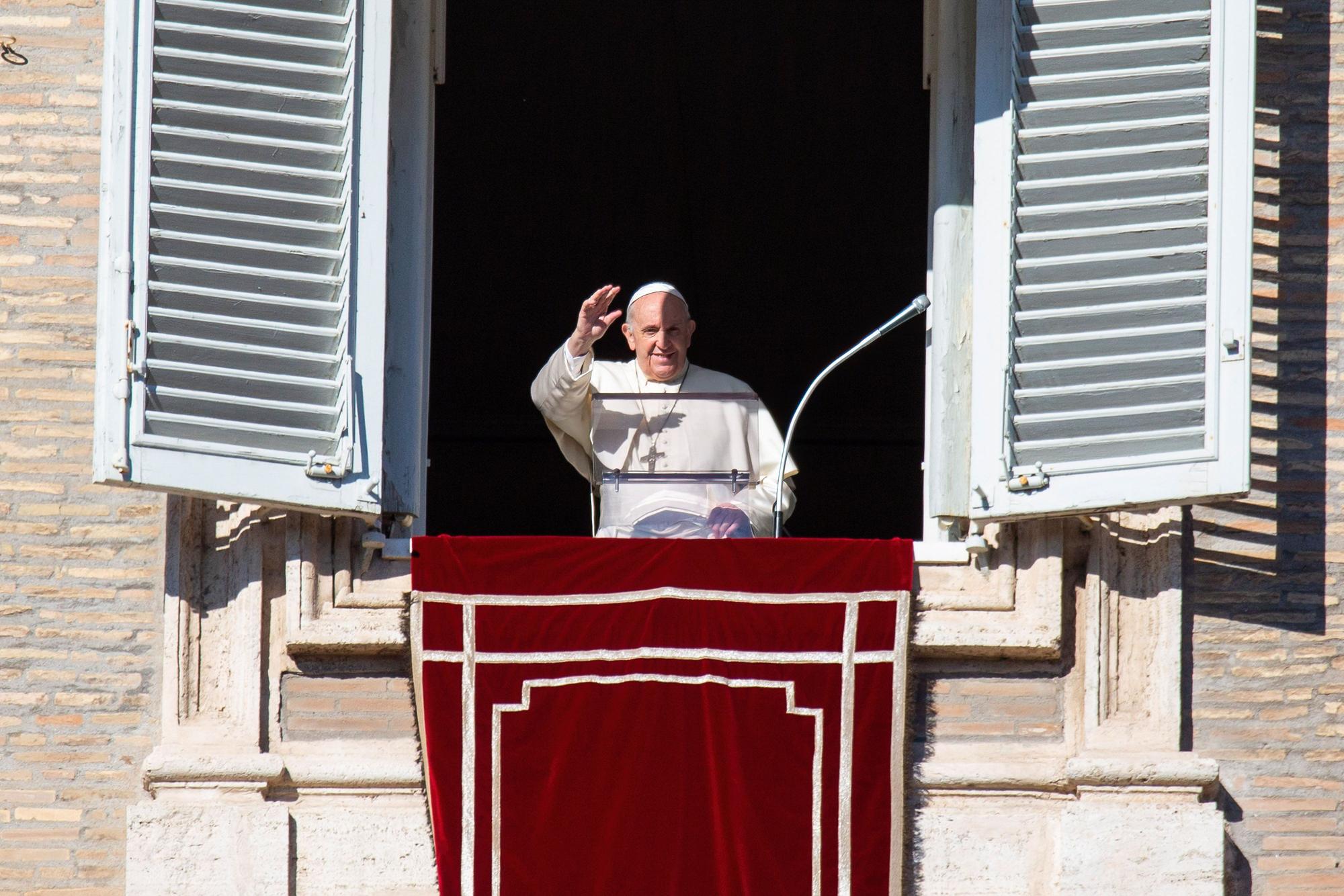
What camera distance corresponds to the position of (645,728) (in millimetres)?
5715

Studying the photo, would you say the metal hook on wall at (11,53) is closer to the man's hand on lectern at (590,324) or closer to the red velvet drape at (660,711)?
the man's hand on lectern at (590,324)

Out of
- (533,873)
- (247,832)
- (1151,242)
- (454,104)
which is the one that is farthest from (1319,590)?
(454,104)

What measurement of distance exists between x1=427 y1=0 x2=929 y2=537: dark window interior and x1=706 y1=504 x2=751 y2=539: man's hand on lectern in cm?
411

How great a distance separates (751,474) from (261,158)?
5.39 ft

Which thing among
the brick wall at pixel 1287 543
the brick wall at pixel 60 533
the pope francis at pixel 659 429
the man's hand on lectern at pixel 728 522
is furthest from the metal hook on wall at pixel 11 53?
the brick wall at pixel 1287 543

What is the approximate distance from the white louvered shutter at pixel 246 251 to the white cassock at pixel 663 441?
2.59ft

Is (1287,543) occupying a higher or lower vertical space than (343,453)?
lower

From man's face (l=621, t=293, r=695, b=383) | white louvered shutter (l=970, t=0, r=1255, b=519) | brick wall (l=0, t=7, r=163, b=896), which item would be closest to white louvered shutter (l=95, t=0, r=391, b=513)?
A: brick wall (l=0, t=7, r=163, b=896)

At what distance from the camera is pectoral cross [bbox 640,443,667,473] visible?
6348mm

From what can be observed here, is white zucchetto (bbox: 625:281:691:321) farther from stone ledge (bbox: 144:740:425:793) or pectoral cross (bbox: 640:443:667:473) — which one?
stone ledge (bbox: 144:740:425:793)

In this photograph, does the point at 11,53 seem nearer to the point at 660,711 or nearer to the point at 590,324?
the point at 590,324

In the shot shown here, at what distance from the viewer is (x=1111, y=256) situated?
5789 millimetres

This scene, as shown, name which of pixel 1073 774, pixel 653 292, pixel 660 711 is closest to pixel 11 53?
pixel 653 292

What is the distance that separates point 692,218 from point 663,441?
523 cm
